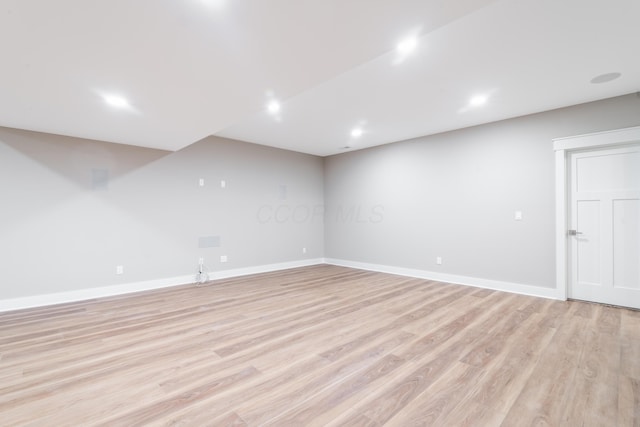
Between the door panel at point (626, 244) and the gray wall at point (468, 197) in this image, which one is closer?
the door panel at point (626, 244)

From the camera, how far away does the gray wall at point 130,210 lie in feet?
12.3

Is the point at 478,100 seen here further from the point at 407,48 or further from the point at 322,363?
the point at 322,363

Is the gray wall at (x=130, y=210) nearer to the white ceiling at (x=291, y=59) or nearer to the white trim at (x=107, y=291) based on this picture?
the white trim at (x=107, y=291)

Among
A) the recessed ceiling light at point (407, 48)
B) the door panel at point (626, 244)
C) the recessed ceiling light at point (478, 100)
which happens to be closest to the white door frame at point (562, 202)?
the door panel at point (626, 244)

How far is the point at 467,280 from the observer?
481 cm

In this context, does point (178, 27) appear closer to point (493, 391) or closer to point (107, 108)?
point (107, 108)

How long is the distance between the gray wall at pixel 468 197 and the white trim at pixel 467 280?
82mm

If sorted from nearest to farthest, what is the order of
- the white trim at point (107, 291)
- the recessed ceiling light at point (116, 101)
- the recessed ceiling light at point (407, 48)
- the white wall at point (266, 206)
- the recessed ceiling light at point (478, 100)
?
the recessed ceiling light at point (407, 48), the recessed ceiling light at point (116, 101), the recessed ceiling light at point (478, 100), the white trim at point (107, 291), the white wall at point (266, 206)

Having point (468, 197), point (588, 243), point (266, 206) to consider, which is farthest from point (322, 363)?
point (266, 206)

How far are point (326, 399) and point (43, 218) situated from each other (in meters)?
4.46

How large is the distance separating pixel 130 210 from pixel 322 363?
3.98 meters

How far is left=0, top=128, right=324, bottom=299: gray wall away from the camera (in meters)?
3.74

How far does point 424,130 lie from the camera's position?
503cm

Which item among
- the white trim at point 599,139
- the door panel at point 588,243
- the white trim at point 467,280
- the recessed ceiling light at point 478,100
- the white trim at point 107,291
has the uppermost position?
the recessed ceiling light at point 478,100
